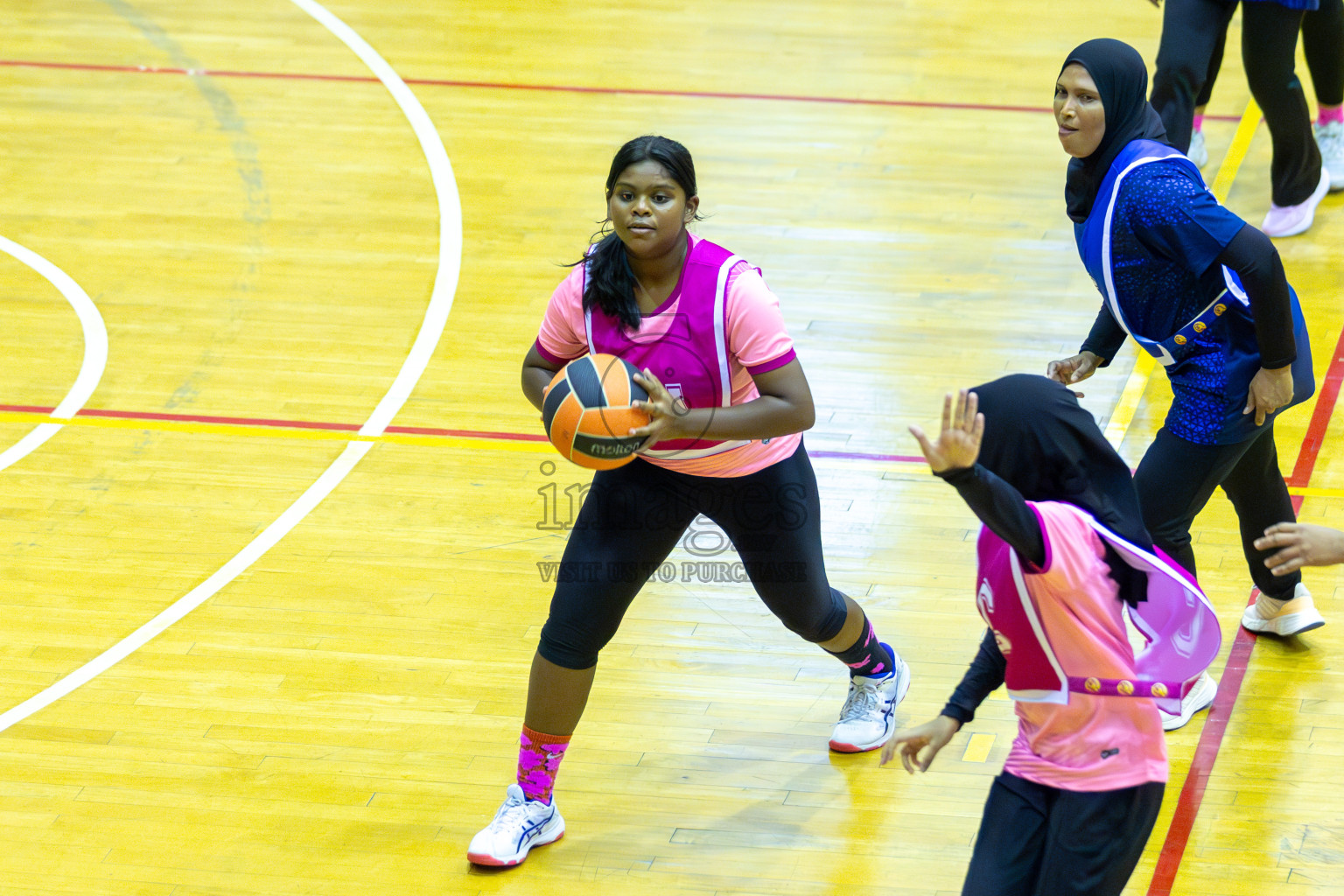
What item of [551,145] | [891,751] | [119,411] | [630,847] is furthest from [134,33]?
[891,751]

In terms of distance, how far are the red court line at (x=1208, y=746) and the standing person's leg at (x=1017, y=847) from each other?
3.45ft

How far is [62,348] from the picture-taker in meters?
6.41

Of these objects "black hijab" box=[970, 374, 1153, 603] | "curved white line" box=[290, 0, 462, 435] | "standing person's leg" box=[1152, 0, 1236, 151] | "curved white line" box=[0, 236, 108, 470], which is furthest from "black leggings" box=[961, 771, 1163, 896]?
"curved white line" box=[0, 236, 108, 470]

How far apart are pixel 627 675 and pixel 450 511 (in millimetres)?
1183

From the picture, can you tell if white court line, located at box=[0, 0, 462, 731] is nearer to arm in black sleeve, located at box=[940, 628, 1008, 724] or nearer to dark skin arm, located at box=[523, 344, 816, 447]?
dark skin arm, located at box=[523, 344, 816, 447]

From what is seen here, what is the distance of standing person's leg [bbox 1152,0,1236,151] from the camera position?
611cm

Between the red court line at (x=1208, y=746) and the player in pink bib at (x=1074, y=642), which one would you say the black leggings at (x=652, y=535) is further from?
the red court line at (x=1208, y=746)

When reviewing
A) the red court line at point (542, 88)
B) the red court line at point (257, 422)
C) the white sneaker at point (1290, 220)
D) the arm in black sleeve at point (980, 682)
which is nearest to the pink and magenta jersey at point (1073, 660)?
the arm in black sleeve at point (980, 682)

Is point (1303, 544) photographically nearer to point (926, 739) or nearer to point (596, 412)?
Result: point (926, 739)

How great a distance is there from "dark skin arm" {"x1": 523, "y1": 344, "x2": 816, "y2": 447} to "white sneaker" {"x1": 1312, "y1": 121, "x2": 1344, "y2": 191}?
5.02 metres

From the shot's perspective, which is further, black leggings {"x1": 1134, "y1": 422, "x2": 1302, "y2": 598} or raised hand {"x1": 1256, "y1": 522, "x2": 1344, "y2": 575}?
black leggings {"x1": 1134, "y1": 422, "x2": 1302, "y2": 598}

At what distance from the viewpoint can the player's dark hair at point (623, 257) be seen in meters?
3.40

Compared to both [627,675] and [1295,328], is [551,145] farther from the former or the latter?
[1295,328]

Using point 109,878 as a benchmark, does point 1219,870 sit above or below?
above
